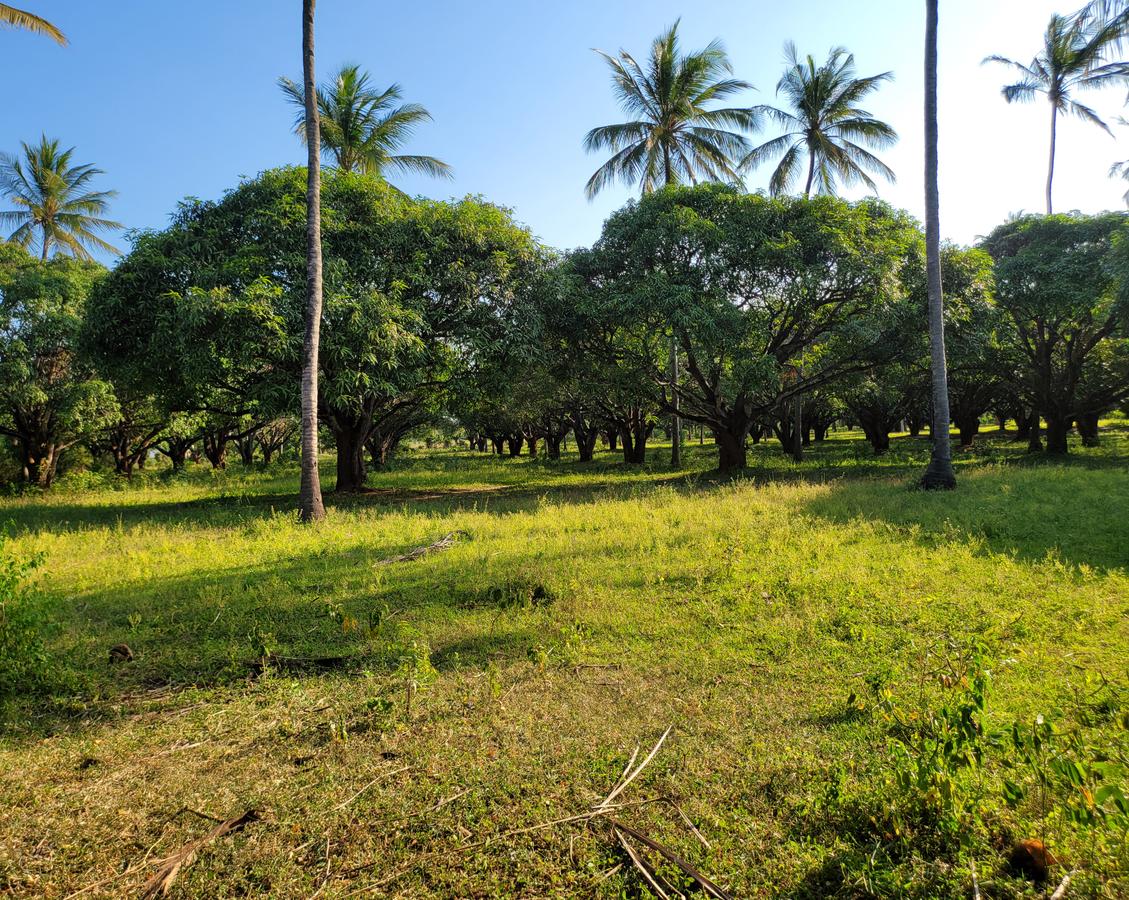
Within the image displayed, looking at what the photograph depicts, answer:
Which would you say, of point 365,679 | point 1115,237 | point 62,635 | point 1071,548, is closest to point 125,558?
point 62,635

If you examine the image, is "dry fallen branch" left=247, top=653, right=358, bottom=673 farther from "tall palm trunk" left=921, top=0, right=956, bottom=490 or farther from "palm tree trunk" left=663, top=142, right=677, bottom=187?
"palm tree trunk" left=663, top=142, right=677, bottom=187

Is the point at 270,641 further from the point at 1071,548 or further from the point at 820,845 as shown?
Answer: the point at 1071,548

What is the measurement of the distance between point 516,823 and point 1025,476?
49.9ft

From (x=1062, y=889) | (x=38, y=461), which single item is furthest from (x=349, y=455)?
(x=1062, y=889)

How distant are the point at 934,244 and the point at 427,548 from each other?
12.4 meters

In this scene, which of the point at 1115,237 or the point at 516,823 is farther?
the point at 1115,237

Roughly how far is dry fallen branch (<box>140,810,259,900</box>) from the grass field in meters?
0.06

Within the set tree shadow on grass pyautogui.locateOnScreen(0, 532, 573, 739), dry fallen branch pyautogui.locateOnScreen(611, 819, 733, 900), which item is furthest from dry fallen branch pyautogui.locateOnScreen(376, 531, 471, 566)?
dry fallen branch pyautogui.locateOnScreen(611, 819, 733, 900)

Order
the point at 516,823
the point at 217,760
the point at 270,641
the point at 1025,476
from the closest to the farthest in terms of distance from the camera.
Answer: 1. the point at 516,823
2. the point at 217,760
3. the point at 270,641
4. the point at 1025,476

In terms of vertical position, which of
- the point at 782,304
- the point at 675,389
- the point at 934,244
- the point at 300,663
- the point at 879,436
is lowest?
the point at 300,663

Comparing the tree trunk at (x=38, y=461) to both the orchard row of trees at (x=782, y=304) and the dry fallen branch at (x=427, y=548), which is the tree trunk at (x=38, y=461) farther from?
the dry fallen branch at (x=427, y=548)

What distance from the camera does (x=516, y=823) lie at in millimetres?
2633

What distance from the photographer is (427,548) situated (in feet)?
26.8

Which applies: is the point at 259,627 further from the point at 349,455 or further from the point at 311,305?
the point at 349,455
